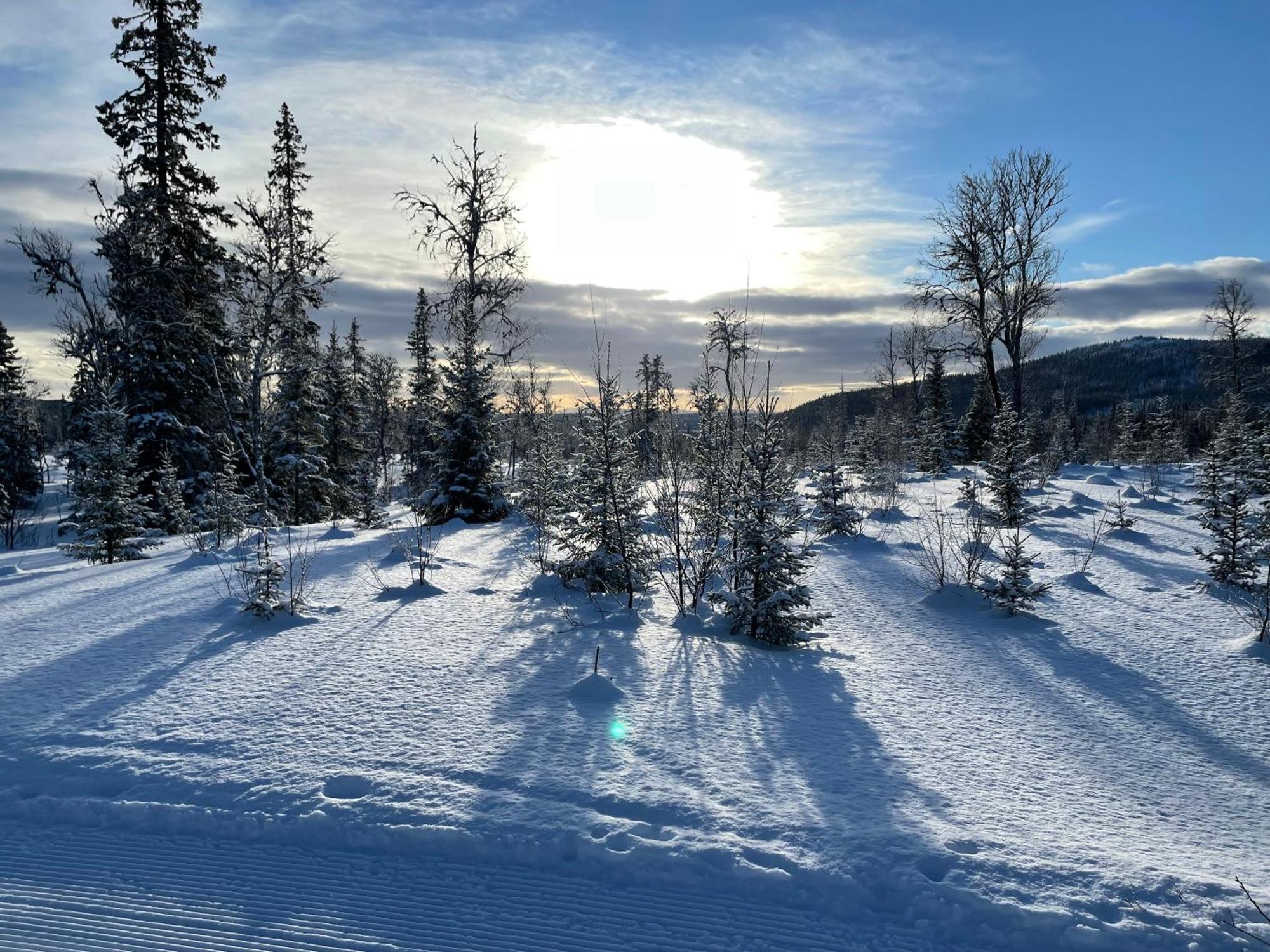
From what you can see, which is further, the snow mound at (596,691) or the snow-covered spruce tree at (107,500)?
the snow-covered spruce tree at (107,500)

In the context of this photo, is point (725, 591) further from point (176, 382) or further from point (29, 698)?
point (176, 382)

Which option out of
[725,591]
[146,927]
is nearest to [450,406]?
[725,591]

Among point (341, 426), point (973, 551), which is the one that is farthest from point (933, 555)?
point (341, 426)

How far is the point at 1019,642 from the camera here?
5.84 metres

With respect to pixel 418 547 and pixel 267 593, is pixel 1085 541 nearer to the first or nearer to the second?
pixel 418 547

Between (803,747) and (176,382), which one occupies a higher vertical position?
(176,382)

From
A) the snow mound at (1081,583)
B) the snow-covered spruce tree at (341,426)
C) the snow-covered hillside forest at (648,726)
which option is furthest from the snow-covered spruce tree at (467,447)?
the snow-covered spruce tree at (341,426)

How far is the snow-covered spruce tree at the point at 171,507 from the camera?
47.9ft

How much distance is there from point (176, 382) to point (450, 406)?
1041cm

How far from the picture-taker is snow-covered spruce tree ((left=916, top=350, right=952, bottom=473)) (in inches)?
1099

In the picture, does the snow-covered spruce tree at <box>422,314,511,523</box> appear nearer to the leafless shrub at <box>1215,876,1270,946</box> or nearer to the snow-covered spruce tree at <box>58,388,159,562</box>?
the snow-covered spruce tree at <box>58,388,159,562</box>

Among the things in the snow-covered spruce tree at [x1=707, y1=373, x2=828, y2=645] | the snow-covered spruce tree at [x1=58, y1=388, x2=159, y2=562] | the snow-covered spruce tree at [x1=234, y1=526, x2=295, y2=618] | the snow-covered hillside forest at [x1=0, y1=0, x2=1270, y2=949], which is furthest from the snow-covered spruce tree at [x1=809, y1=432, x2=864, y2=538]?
the snow-covered spruce tree at [x1=58, y1=388, x2=159, y2=562]

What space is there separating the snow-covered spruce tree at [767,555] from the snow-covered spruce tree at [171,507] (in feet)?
42.0

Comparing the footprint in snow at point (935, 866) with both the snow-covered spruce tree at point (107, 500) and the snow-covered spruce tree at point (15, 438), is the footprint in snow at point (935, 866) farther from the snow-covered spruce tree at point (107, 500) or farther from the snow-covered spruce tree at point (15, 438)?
the snow-covered spruce tree at point (15, 438)
